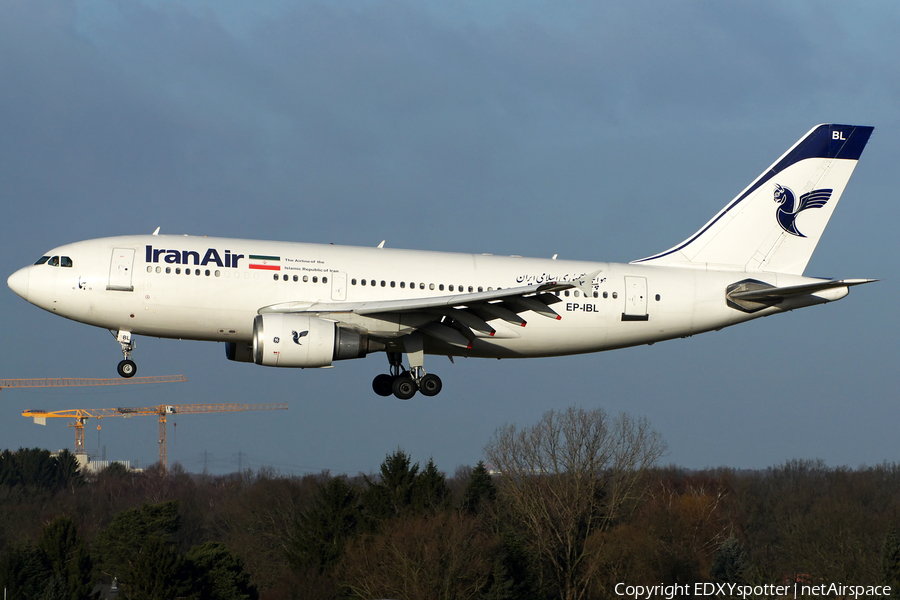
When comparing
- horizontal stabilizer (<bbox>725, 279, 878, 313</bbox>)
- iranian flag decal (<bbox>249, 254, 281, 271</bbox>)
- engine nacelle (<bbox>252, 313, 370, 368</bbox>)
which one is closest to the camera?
engine nacelle (<bbox>252, 313, 370, 368</bbox>)

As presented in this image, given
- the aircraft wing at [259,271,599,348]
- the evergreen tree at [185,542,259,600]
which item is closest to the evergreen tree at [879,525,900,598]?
the evergreen tree at [185,542,259,600]

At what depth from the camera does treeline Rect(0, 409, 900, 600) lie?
235 feet

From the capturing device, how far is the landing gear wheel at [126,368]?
33.1 m

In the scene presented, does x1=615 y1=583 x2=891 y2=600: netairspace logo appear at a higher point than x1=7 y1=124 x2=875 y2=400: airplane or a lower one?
lower

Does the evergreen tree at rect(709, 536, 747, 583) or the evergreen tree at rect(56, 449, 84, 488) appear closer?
the evergreen tree at rect(709, 536, 747, 583)

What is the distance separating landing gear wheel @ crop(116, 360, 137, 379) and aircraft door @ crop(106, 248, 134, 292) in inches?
110

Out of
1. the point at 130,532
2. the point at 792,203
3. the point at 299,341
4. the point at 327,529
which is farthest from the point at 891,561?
the point at 130,532

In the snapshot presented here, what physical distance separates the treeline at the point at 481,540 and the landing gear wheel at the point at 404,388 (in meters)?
31.4

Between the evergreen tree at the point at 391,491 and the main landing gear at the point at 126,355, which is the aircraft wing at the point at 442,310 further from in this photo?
the evergreen tree at the point at 391,491

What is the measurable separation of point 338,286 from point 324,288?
0.45 meters

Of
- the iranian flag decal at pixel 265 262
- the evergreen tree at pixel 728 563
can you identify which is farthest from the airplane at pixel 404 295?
the evergreen tree at pixel 728 563

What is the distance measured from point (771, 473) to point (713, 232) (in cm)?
11565

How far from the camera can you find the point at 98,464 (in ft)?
656

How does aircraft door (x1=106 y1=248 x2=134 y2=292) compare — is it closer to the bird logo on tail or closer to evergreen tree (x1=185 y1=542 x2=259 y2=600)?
the bird logo on tail
